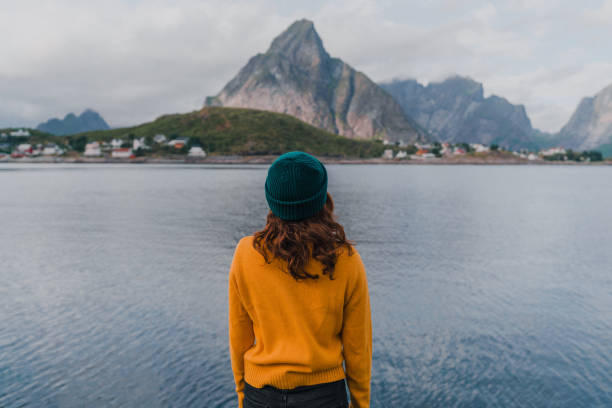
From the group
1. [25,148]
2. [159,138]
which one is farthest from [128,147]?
[25,148]

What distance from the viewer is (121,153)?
174500 mm

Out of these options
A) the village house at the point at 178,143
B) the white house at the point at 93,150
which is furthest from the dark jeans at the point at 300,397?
the white house at the point at 93,150

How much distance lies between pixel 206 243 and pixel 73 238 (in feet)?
24.2

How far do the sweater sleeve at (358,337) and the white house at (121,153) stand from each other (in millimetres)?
187113

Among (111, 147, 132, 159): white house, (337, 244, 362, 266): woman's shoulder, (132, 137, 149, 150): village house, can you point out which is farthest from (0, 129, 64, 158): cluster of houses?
(337, 244, 362, 266): woman's shoulder

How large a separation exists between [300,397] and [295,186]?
1.34m

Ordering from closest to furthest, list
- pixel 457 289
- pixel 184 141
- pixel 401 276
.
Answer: pixel 457 289
pixel 401 276
pixel 184 141

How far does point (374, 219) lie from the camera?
27594 millimetres

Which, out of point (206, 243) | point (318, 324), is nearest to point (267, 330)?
point (318, 324)

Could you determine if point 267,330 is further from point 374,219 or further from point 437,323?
point 374,219

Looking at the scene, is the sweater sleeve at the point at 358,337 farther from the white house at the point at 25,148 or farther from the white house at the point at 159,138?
the white house at the point at 25,148

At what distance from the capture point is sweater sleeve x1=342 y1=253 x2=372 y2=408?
8.25 feet

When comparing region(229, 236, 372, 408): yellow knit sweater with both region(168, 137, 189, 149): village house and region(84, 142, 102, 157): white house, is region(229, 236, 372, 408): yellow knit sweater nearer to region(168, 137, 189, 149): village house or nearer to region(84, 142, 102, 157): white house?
region(168, 137, 189, 149): village house

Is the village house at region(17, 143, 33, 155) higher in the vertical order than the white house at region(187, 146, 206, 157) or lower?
higher
